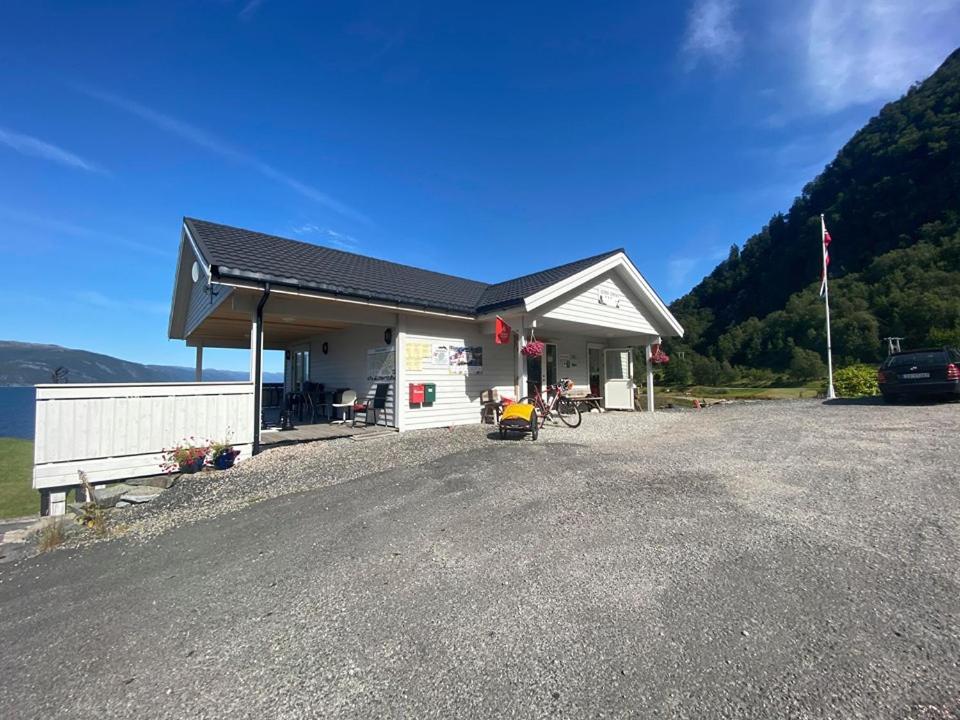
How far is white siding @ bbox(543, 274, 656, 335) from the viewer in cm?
1155

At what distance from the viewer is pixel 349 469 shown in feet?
21.5

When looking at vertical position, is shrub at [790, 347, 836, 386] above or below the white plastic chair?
above

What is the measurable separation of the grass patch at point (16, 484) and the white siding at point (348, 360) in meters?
6.69

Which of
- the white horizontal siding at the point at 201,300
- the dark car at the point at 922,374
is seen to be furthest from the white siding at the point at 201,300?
the dark car at the point at 922,374

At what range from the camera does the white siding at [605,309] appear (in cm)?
1155

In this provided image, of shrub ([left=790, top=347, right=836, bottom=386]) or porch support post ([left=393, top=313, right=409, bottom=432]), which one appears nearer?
porch support post ([left=393, top=313, right=409, bottom=432])

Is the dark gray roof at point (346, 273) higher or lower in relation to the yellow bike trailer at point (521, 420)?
higher

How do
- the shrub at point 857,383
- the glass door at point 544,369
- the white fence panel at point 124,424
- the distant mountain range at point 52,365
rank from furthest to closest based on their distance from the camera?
the distant mountain range at point 52,365 → the shrub at point 857,383 → the glass door at point 544,369 → the white fence panel at point 124,424

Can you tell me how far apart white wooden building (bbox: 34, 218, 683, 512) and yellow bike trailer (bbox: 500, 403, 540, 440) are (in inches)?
79.7

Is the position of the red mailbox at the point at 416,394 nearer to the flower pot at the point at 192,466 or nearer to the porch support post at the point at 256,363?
the porch support post at the point at 256,363

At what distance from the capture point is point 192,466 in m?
6.57

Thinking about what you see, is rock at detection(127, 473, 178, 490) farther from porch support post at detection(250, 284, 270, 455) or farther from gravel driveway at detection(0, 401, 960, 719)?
porch support post at detection(250, 284, 270, 455)

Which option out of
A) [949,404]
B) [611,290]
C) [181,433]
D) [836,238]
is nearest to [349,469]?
[181,433]

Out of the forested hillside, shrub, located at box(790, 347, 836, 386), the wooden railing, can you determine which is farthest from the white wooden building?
shrub, located at box(790, 347, 836, 386)
